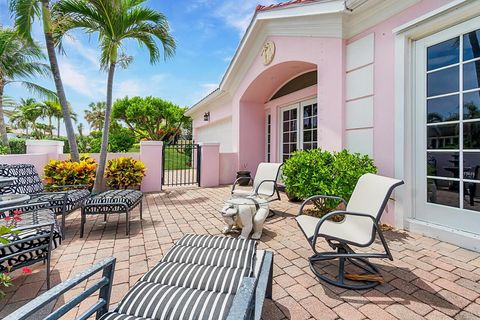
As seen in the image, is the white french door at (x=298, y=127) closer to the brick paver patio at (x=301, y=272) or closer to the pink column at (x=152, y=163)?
the brick paver patio at (x=301, y=272)

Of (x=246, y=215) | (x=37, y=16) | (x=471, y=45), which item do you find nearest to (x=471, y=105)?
(x=471, y=45)

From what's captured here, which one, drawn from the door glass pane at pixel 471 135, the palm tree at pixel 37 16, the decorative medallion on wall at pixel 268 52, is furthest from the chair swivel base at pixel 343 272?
the palm tree at pixel 37 16

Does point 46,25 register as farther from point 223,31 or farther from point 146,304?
point 146,304

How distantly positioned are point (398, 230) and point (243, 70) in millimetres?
6826

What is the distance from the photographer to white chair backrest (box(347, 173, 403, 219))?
7.91ft

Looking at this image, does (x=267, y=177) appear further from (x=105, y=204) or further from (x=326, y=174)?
(x=105, y=204)

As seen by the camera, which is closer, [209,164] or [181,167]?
[209,164]

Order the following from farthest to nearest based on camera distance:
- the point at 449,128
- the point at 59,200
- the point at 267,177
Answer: the point at 267,177
the point at 59,200
the point at 449,128

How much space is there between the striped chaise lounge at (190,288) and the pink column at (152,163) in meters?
5.91

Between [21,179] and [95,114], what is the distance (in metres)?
43.1

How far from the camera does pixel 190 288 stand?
1.60 meters

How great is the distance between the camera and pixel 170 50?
280 inches

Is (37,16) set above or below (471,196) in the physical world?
above

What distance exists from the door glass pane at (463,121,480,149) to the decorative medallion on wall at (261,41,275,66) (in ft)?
15.8
